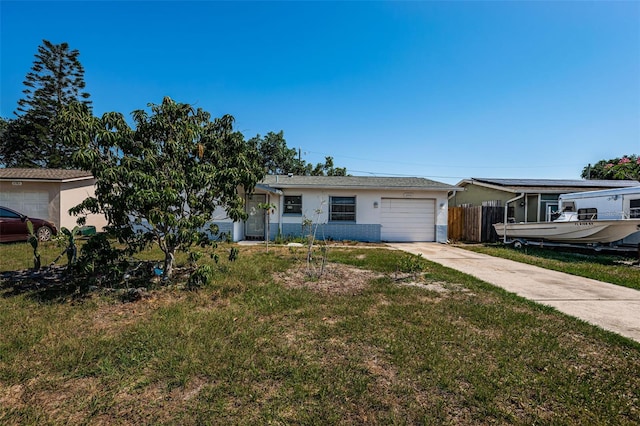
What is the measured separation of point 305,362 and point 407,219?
39.1ft

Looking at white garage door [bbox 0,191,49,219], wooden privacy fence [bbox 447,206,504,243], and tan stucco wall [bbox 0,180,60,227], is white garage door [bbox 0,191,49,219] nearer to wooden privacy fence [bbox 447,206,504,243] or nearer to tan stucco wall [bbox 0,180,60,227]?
tan stucco wall [bbox 0,180,60,227]

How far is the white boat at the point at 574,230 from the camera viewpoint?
30.5ft

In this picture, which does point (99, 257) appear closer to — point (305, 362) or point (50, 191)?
point (305, 362)

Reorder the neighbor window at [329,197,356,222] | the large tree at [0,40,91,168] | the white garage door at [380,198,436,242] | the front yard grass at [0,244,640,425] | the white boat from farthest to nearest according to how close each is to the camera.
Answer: the large tree at [0,40,91,168] < the white garage door at [380,198,436,242] < the neighbor window at [329,197,356,222] < the white boat < the front yard grass at [0,244,640,425]

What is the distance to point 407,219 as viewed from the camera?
1391cm

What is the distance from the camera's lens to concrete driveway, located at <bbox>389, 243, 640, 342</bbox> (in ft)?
13.4

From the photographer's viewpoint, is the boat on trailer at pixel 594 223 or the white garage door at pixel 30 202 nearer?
the boat on trailer at pixel 594 223

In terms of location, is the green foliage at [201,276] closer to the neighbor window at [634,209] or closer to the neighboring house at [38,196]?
the neighboring house at [38,196]

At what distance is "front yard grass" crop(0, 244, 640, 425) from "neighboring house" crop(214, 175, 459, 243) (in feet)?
28.5

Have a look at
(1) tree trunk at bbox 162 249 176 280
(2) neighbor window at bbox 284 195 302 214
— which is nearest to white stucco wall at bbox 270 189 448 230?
(2) neighbor window at bbox 284 195 302 214

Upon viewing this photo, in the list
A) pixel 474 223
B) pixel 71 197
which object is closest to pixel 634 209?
pixel 474 223

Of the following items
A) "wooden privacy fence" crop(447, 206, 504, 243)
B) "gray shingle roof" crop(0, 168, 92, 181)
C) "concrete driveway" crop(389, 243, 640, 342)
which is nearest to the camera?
"concrete driveway" crop(389, 243, 640, 342)

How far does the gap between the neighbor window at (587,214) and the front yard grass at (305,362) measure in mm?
9408

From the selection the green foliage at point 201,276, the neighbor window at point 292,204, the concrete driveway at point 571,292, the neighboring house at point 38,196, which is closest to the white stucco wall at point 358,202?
the neighbor window at point 292,204
